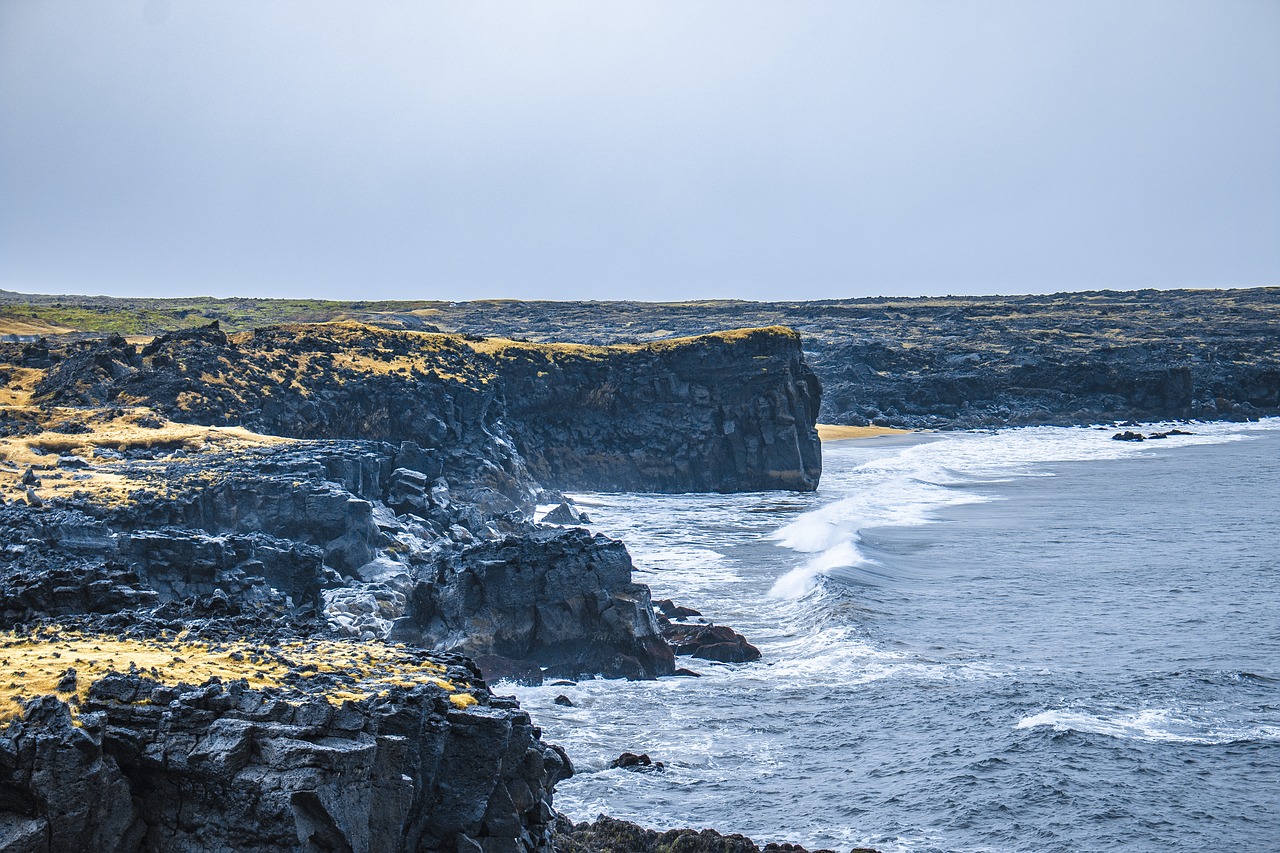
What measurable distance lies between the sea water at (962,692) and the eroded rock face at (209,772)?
34.1 ft

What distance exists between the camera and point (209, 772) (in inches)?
539

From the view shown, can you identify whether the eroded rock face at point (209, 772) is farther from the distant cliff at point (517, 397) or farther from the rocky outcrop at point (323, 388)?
the distant cliff at point (517, 397)

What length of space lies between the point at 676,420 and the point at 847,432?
169 feet

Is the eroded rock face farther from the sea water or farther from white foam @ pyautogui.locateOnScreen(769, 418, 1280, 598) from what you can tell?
white foam @ pyautogui.locateOnScreen(769, 418, 1280, 598)

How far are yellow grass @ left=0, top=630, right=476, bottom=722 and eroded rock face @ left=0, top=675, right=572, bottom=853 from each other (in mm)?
629

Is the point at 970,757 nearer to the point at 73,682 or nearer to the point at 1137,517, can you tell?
the point at 73,682

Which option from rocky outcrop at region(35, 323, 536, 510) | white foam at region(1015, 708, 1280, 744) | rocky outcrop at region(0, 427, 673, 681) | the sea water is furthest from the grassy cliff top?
white foam at region(1015, 708, 1280, 744)

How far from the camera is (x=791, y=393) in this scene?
81.8 m

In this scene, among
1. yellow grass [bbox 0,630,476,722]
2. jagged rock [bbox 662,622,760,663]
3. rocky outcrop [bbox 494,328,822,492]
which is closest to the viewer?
yellow grass [bbox 0,630,476,722]

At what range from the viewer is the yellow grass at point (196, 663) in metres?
14.9

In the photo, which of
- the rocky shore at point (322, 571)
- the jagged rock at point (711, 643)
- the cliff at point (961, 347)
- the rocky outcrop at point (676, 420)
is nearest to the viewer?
the rocky shore at point (322, 571)

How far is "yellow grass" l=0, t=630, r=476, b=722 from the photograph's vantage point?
14.9 meters

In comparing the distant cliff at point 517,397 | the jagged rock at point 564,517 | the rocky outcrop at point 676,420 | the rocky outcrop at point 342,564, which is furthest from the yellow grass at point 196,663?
the rocky outcrop at point 676,420

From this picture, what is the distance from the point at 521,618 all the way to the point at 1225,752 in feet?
64.8
